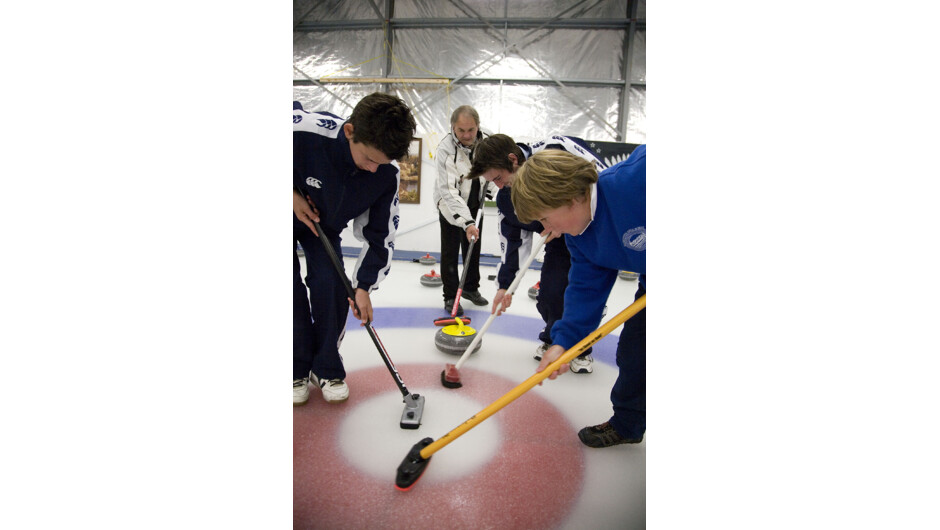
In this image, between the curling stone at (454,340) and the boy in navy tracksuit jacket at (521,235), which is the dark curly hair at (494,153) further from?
the curling stone at (454,340)

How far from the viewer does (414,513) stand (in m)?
0.95

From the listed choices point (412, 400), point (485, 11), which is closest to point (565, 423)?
point (412, 400)

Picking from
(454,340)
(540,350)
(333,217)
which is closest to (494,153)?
(333,217)

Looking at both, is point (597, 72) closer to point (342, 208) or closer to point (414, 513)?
point (342, 208)

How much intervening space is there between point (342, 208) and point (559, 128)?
4.18m

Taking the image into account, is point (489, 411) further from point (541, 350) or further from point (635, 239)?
point (541, 350)

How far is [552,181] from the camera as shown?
→ 3.21ft

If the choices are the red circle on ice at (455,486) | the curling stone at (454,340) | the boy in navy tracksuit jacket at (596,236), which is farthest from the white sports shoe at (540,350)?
the boy in navy tracksuit jacket at (596,236)

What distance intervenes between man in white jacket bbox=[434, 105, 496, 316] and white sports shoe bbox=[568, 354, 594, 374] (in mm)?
1013

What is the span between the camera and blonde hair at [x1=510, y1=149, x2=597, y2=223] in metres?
0.98

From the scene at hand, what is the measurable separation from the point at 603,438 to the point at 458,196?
1.78m

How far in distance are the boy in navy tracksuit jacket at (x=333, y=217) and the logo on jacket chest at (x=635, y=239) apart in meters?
0.70

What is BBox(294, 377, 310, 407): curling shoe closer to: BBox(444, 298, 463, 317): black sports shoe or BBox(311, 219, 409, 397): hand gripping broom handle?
BBox(311, 219, 409, 397): hand gripping broom handle

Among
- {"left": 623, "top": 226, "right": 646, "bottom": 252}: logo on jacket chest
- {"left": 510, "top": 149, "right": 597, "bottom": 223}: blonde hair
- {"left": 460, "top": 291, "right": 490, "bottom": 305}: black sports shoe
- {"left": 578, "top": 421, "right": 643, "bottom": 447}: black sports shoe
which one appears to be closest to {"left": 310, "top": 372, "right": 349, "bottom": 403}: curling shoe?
{"left": 578, "top": 421, "right": 643, "bottom": 447}: black sports shoe
